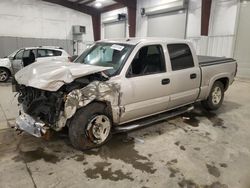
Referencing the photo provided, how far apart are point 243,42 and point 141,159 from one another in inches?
318

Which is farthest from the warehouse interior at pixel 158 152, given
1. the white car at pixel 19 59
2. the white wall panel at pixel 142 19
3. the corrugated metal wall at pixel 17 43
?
the corrugated metal wall at pixel 17 43

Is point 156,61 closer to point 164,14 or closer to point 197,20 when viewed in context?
point 197,20

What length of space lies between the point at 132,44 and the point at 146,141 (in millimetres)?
1562

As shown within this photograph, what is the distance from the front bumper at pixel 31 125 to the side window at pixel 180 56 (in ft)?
7.62

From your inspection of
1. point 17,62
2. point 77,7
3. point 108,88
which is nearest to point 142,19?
point 77,7

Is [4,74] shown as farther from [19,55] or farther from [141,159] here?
[141,159]

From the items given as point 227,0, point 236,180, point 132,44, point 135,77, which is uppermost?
point 227,0

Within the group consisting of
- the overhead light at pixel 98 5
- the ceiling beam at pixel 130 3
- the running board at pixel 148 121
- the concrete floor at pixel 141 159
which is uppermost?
the overhead light at pixel 98 5

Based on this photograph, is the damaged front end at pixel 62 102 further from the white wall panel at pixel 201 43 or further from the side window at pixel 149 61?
the white wall panel at pixel 201 43

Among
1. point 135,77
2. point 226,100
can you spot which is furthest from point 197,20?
point 135,77

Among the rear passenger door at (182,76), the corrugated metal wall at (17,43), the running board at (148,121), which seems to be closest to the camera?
the running board at (148,121)

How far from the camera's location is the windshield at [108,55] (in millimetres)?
3299

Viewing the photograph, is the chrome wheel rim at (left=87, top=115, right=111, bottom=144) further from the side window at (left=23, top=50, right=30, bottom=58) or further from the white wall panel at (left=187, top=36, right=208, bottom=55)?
the white wall panel at (left=187, top=36, right=208, bottom=55)

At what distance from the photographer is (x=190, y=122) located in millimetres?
4344
